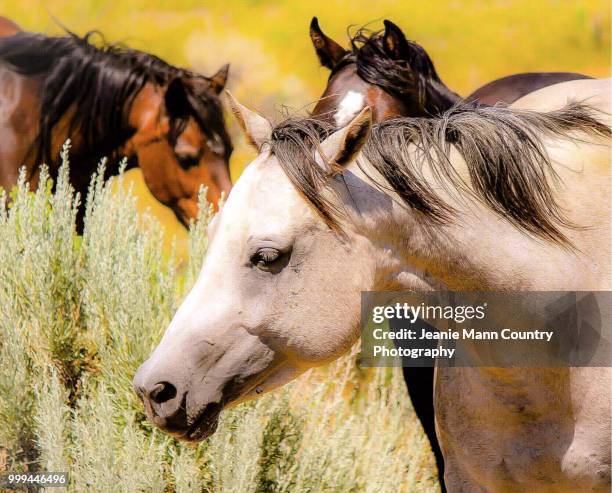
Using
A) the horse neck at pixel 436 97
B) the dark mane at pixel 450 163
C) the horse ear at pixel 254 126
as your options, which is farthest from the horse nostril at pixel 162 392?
the horse neck at pixel 436 97

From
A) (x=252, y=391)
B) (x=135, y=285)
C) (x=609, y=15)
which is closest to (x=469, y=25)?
(x=609, y=15)

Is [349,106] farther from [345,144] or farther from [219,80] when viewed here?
[219,80]

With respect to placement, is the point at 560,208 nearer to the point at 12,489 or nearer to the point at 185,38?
the point at 12,489

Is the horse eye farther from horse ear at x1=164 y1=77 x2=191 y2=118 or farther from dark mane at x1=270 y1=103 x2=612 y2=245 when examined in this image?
horse ear at x1=164 y1=77 x2=191 y2=118

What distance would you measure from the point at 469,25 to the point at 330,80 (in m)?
2.58

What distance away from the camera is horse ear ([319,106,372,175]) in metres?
1.79

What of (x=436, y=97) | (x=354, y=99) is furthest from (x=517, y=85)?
(x=354, y=99)

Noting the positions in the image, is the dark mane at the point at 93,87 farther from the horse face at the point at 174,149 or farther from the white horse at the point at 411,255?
the white horse at the point at 411,255

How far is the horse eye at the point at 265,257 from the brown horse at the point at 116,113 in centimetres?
296

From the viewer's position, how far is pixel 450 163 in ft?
6.31

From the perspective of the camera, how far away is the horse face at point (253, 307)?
1.79 meters

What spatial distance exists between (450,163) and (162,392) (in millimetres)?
783

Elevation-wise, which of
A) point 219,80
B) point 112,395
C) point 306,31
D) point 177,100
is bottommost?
point 112,395

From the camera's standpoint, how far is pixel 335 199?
1835mm
